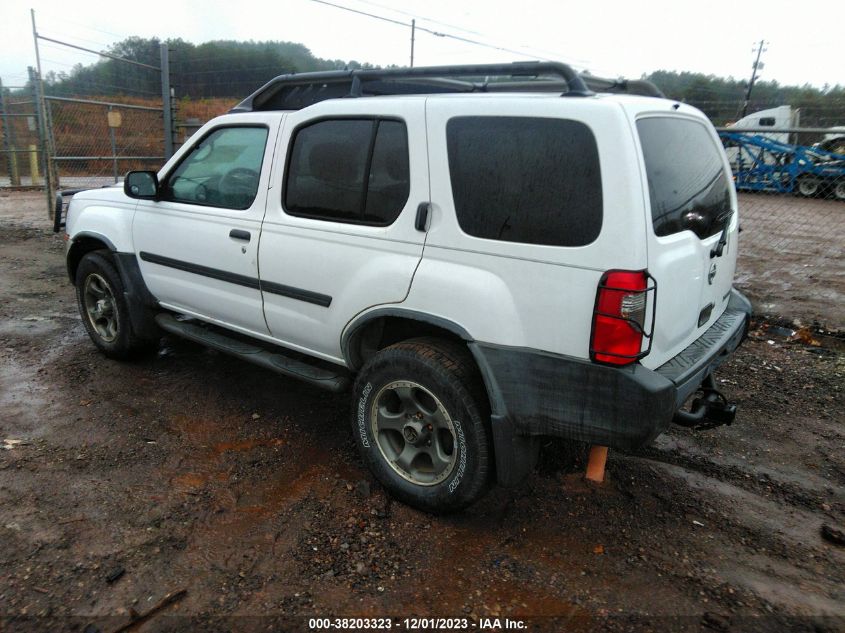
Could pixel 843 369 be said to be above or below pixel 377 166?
below

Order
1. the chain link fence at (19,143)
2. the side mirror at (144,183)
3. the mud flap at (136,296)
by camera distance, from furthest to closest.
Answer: the chain link fence at (19,143) < the mud flap at (136,296) < the side mirror at (144,183)

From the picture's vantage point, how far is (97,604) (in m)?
2.40

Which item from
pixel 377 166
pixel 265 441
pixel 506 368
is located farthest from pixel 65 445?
pixel 506 368

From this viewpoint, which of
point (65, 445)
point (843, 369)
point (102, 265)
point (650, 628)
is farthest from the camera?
point (843, 369)

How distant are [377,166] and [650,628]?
2.34m

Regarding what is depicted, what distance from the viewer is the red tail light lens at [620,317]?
7.64 ft

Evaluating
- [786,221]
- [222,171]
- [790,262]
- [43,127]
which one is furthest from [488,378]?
[43,127]

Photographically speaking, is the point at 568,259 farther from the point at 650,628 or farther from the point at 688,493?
the point at 688,493

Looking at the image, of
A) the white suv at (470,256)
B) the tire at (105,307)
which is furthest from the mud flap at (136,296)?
the white suv at (470,256)

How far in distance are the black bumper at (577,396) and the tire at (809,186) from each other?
21.3 ft

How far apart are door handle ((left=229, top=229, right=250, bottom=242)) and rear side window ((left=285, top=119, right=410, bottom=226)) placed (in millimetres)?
345

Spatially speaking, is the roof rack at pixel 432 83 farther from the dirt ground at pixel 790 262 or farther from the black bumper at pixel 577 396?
the dirt ground at pixel 790 262

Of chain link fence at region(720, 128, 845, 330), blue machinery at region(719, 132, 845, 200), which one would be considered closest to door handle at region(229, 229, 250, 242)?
chain link fence at region(720, 128, 845, 330)

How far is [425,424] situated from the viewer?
2963 mm
